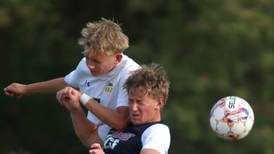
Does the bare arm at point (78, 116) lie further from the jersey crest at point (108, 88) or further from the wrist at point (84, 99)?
the jersey crest at point (108, 88)

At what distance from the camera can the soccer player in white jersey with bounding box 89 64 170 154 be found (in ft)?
27.7

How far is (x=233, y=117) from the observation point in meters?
9.56

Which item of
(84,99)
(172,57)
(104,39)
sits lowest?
(172,57)

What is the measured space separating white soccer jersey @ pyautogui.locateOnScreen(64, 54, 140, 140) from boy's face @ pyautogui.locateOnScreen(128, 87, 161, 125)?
0.19m

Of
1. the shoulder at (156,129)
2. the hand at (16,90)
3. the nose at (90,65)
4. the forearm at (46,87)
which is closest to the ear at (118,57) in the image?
the nose at (90,65)

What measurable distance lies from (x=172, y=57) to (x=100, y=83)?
58.3ft

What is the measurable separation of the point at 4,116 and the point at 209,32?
487 cm

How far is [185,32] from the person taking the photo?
2744 cm

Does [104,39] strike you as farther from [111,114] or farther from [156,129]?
[156,129]

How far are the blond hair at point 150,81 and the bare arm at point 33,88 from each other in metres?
1.13

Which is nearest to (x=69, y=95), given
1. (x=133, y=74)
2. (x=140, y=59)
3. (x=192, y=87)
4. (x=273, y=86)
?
(x=133, y=74)

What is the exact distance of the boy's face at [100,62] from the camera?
863 centimetres

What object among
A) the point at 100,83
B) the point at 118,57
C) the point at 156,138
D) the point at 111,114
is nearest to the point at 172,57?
the point at 100,83

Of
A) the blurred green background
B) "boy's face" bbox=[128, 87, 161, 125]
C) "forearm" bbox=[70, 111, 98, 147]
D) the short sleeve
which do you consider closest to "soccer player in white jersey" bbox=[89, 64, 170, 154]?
"boy's face" bbox=[128, 87, 161, 125]
